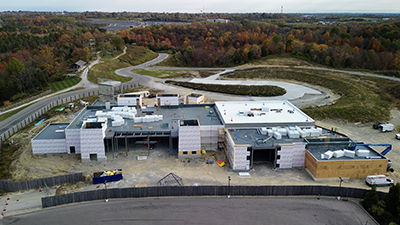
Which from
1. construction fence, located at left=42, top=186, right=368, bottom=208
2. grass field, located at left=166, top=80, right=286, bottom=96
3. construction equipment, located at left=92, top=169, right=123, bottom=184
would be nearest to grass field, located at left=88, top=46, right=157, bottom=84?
grass field, located at left=166, top=80, right=286, bottom=96

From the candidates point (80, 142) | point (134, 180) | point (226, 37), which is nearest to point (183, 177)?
point (134, 180)

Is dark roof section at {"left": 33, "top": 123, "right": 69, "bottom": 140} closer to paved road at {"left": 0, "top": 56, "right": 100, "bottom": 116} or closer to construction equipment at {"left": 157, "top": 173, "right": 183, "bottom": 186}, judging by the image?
construction equipment at {"left": 157, "top": 173, "right": 183, "bottom": 186}

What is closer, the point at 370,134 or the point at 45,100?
the point at 370,134

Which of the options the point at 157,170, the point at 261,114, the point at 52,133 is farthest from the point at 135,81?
the point at 157,170

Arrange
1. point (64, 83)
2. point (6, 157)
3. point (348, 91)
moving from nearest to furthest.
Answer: point (6, 157), point (348, 91), point (64, 83)

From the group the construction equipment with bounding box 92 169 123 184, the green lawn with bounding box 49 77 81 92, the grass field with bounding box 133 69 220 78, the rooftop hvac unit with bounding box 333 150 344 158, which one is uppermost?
the grass field with bounding box 133 69 220 78

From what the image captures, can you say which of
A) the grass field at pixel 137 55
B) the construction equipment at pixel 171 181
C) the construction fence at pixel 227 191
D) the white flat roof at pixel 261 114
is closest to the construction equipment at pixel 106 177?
the construction fence at pixel 227 191

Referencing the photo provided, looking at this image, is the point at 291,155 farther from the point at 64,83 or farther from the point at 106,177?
the point at 64,83
